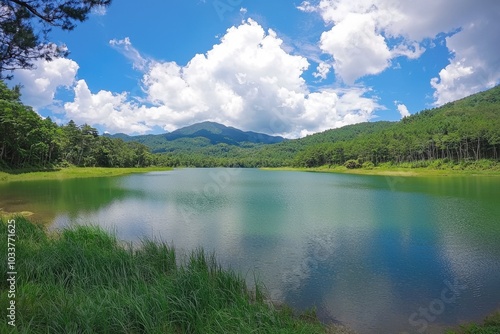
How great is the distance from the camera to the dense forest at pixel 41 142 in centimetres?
4697

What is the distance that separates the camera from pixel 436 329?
23.0 feet

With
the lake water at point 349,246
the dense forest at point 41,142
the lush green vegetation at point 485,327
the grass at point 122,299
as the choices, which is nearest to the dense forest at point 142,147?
the dense forest at point 41,142

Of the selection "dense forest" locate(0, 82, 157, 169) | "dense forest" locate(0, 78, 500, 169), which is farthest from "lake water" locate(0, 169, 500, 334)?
"dense forest" locate(0, 78, 500, 169)

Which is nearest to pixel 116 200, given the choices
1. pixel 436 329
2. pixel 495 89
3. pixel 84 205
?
pixel 84 205

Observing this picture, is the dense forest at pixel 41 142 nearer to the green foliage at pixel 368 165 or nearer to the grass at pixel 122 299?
the grass at pixel 122 299

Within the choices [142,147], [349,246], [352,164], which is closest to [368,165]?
[352,164]

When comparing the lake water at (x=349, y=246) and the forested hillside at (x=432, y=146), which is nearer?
the lake water at (x=349, y=246)

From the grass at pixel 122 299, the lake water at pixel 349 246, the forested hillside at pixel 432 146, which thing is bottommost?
the lake water at pixel 349 246

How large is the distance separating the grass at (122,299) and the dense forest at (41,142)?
23824mm

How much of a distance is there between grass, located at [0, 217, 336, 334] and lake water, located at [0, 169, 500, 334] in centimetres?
194

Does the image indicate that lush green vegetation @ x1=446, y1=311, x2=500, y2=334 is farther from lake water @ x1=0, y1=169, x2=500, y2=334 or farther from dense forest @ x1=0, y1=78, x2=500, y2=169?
dense forest @ x1=0, y1=78, x2=500, y2=169

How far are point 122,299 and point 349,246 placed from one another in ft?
35.1

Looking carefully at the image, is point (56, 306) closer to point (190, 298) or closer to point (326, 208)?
Answer: point (190, 298)

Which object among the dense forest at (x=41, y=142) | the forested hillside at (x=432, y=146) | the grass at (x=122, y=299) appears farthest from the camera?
the forested hillside at (x=432, y=146)
